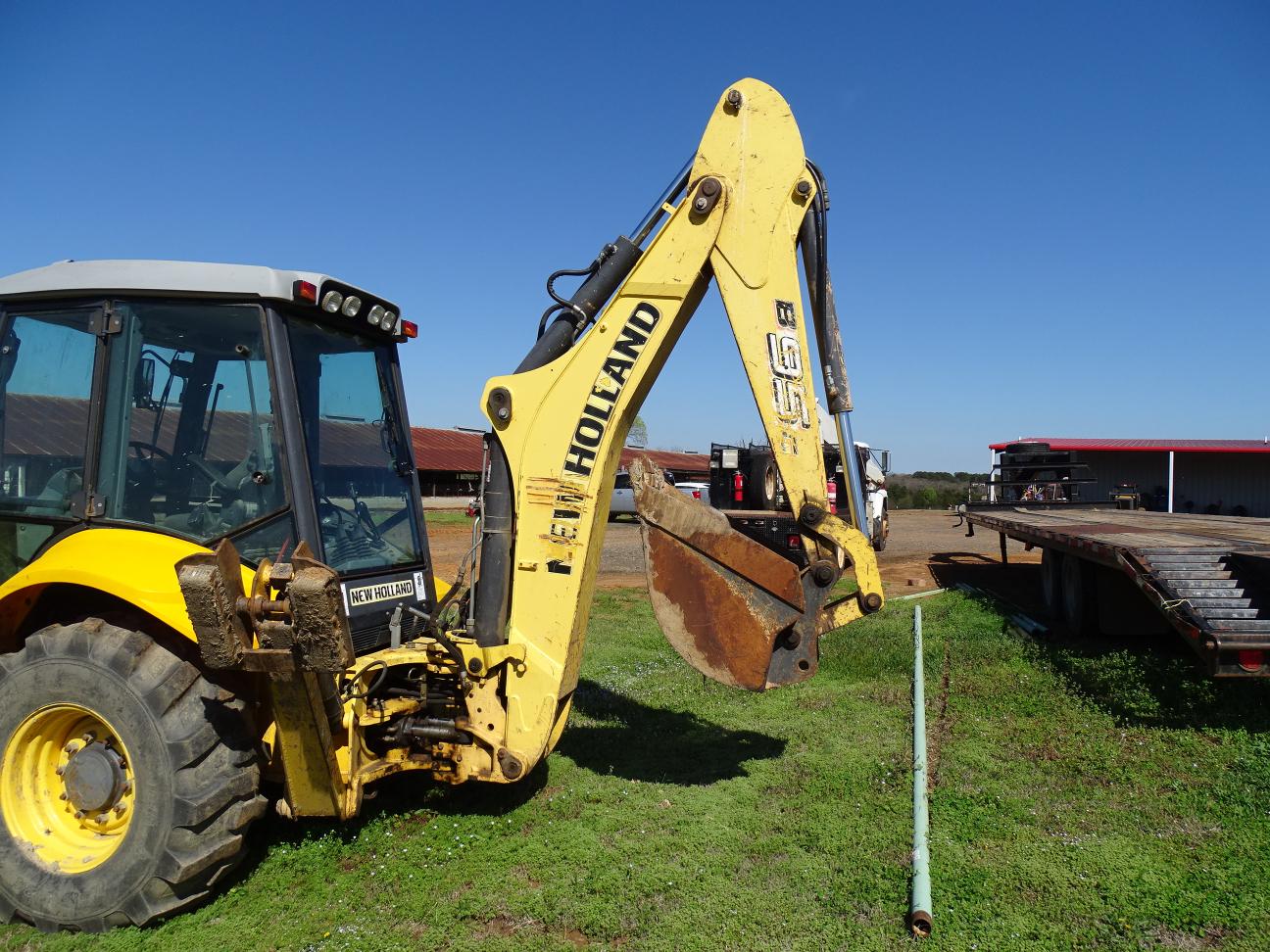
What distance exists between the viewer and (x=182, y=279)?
3.83m

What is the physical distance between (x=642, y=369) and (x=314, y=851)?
2.69m

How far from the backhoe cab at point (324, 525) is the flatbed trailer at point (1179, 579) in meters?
2.97

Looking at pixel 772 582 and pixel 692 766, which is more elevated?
pixel 772 582

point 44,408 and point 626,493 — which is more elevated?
point 44,408

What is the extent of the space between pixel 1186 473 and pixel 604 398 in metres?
24.9

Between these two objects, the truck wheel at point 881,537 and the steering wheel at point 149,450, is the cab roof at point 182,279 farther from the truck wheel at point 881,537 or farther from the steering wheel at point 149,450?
the truck wheel at point 881,537

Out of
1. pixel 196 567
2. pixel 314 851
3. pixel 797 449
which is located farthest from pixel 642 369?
pixel 314 851

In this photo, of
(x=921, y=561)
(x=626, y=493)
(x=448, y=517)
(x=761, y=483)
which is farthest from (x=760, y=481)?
(x=448, y=517)

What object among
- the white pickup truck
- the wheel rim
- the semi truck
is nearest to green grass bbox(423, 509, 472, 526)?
the white pickup truck

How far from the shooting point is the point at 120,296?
3885 millimetres

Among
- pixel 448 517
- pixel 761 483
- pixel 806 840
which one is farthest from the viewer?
pixel 448 517

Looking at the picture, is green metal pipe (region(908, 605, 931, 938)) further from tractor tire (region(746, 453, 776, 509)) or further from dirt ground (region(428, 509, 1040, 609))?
tractor tire (region(746, 453, 776, 509))

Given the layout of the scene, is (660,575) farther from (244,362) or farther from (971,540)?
(971,540)

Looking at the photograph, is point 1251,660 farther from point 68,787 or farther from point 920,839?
point 68,787
